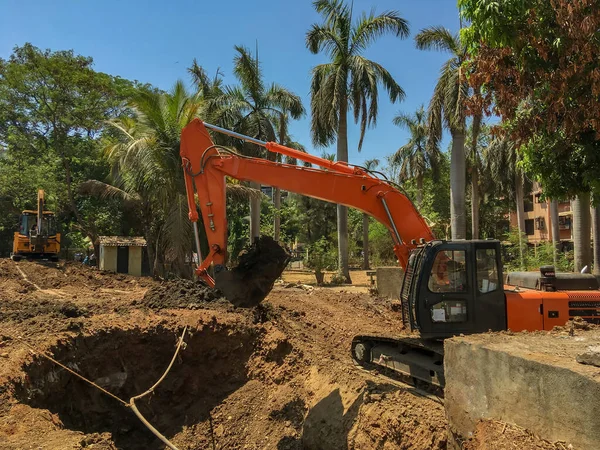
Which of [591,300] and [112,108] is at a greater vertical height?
[112,108]

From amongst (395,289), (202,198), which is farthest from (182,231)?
(202,198)

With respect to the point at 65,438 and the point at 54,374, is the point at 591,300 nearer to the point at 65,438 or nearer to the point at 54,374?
the point at 65,438

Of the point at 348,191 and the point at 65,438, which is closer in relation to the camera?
the point at 65,438

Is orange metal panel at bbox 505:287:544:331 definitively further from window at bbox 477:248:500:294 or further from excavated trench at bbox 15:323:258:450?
excavated trench at bbox 15:323:258:450

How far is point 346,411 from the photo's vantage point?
7027mm

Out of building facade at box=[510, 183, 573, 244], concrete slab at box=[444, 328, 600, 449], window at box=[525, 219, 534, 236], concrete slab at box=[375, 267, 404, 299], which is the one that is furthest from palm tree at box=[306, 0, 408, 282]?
window at box=[525, 219, 534, 236]

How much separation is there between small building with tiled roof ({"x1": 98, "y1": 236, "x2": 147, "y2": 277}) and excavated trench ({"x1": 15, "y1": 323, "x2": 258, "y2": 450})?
20334mm

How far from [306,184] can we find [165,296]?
4695 mm

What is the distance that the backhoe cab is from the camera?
24.2 meters

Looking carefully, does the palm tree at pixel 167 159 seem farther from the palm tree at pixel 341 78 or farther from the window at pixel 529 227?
the window at pixel 529 227

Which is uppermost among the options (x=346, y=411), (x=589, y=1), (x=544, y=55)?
(x=589, y=1)

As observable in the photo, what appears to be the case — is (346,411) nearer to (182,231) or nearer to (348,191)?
(348,191)

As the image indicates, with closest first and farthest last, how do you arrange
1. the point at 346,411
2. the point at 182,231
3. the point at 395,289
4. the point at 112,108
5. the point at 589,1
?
1. the point at 589,1
2. the point at 346,411
3. the point at 395,289
4. the point at 182,231
5. the point at 112,108

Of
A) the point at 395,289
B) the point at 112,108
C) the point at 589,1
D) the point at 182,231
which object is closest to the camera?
the point at 589,1
